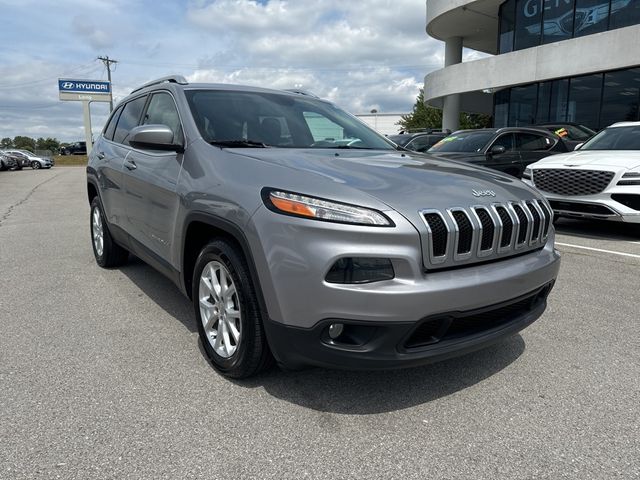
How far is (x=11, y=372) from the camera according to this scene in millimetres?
2992

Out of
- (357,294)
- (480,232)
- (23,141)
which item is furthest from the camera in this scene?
(23,141)

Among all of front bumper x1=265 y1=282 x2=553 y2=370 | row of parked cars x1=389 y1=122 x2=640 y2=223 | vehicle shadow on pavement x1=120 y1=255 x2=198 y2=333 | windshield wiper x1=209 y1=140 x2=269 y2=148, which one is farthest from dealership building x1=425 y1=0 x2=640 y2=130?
front bumper x1=265 y1=282 x2=553 y2=370

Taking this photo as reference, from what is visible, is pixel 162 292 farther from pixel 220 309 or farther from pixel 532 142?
pixel 532 142

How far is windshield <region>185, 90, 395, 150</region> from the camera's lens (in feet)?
11.0

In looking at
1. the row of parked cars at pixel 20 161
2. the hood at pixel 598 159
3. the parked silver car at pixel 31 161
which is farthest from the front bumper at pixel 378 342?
the parked silver car at pixel 31 161

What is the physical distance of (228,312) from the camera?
2.81m

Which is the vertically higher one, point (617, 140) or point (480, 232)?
point (617, 140)

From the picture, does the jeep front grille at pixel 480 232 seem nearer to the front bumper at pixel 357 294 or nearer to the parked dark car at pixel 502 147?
the front bumper at pixel 357 294

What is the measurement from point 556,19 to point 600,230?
17369 millimetres

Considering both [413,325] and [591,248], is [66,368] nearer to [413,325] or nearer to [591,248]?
[413,325]

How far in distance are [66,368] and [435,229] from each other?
2311 mm

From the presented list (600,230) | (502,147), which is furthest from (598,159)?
(502,147)

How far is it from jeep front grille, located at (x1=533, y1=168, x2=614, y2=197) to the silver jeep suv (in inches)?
189

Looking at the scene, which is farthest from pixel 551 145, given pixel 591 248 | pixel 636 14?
pixel 636 14
